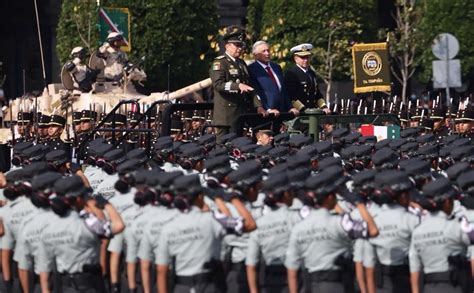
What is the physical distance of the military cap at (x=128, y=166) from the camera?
19.5 meters

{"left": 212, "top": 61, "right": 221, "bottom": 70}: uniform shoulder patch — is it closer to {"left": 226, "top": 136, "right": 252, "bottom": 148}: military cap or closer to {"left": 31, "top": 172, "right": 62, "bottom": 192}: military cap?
{"left": 226, "top": 136, "right": 252, "bottom": 148}: military cap

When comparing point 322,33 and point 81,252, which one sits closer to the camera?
point 81,252

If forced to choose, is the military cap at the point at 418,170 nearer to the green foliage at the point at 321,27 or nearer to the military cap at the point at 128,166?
the military cap at the point at 128,166

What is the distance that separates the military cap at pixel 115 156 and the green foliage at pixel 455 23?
84.9 ft

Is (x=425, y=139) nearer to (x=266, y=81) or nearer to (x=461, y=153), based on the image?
(x=266, y=81)

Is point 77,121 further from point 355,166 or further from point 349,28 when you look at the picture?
point 349,28

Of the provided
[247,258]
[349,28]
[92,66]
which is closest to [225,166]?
[247,258]

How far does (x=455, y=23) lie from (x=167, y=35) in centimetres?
807

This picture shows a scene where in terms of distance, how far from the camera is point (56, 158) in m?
21.4

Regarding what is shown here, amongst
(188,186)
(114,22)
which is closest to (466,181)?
(188,186)

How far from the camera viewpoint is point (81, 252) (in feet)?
55.4

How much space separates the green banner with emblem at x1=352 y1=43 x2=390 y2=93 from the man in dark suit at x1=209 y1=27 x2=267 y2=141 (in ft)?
26.0

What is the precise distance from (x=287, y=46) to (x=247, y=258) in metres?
30.1

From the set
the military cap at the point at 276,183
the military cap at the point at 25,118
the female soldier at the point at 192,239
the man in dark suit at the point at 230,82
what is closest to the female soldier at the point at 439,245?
the military cap at the point at 276,183
